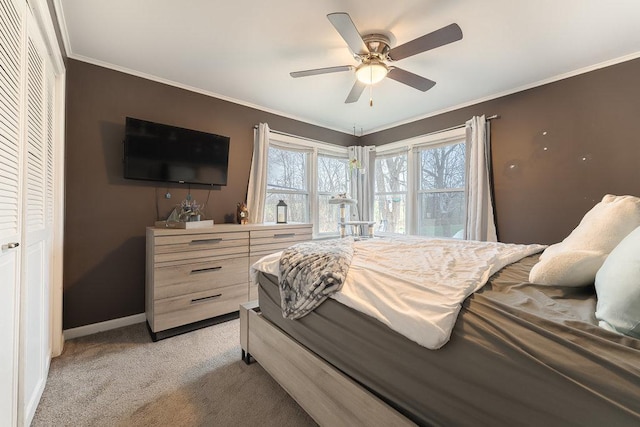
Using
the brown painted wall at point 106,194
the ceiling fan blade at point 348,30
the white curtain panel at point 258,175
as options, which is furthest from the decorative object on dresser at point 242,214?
the ceiling fan blade at point 348,30

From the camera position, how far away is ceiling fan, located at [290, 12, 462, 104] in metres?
1.57

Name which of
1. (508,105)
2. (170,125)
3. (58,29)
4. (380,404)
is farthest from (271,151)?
(380,404)

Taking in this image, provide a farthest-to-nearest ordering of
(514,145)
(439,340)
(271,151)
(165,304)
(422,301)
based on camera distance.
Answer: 1. (271,151)
2. (514,145)
3. (165,304)
4. (422,301)
5. (439,340)

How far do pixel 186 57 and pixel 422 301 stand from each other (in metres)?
2.60

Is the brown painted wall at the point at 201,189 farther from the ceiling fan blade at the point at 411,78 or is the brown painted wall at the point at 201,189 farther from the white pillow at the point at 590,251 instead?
the white pillow at the point at 590,251

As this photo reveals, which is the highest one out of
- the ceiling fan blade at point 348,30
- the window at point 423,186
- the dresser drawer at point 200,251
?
the ceiling fan blade at point 348,30

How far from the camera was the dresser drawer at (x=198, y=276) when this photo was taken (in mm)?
2172

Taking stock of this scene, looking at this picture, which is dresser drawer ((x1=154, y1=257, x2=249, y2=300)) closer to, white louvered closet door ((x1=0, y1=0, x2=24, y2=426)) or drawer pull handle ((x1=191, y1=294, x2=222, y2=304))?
drawer pull handle ((x1=191, y1=294, x2=222, y2=304))

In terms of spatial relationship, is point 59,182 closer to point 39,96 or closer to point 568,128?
point 39,96

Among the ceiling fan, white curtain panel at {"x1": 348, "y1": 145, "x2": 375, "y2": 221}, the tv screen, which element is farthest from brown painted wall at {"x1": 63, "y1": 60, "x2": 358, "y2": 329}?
white curtain panel at {"x1": 348, "y1": 145, "x2": 375, "y2": 221}

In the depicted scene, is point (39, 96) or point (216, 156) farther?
point (216, 156)

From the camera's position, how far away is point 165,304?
85.7 inches

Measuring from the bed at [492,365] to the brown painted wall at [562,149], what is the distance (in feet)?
6.11

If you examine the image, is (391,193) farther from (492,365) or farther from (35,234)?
(35,234)
